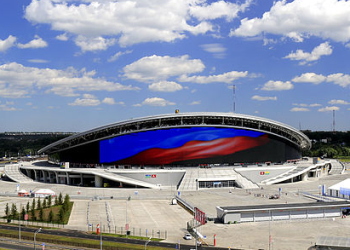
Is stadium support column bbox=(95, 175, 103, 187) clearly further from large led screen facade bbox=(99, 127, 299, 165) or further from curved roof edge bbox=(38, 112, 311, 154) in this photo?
curved roof edge bbox=(38, 112, 311, 154)

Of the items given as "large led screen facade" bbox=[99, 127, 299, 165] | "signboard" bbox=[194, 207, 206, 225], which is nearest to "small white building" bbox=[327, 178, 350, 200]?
"large led screen facade" bbox=[99, 127, 299, 165]

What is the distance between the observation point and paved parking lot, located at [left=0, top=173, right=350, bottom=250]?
168 ft

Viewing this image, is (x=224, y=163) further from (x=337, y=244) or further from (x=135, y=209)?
(x=337, y=244)

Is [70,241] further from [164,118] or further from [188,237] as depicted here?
[164,118]

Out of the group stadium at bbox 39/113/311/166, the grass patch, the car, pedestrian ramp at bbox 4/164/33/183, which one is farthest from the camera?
pedestrian ramp at bbox 4/164/33/183

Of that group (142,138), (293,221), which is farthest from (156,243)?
(142,138)

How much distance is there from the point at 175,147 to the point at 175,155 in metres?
2.03

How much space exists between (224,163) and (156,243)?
198 feet

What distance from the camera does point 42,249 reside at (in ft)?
151

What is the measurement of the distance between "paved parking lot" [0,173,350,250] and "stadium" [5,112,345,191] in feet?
17.3

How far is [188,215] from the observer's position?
65812mm

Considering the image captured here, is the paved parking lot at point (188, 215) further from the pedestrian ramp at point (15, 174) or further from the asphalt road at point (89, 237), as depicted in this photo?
the pedestrian ramp at point (15, 174)

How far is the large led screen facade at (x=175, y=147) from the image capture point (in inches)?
4094

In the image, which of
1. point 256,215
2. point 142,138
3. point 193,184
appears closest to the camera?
point 256,215
